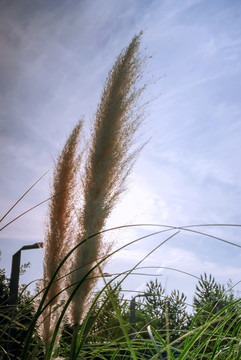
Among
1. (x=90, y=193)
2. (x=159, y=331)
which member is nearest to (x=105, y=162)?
(x=90, y=193)

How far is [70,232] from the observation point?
2367mm

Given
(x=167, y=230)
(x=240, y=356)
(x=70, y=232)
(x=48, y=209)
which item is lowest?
(x=240, y=356)

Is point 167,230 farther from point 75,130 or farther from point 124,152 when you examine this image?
point 75,130

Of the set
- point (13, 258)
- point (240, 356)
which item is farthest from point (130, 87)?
point (13, 258)

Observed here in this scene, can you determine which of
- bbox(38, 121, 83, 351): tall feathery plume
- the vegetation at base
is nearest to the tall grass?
the vegetation at base

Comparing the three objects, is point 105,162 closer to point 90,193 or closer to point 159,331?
point 90,193

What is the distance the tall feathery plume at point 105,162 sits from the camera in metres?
1.93

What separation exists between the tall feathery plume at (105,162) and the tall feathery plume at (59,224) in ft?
0.91

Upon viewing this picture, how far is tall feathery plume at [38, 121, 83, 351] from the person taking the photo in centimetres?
224

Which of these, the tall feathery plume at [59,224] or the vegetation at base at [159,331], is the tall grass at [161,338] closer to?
the vegetation at base at [159,331]

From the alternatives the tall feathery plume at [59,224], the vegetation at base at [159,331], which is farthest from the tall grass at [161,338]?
the tall feathery plume at [59,224]

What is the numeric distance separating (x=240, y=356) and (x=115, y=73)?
5.66ft

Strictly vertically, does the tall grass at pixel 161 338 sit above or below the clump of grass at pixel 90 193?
below

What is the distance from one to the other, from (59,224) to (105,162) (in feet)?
1.76
